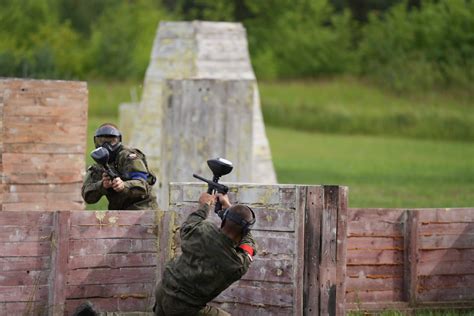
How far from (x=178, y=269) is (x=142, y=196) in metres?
2.66

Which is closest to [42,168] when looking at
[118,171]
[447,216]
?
[118,171]

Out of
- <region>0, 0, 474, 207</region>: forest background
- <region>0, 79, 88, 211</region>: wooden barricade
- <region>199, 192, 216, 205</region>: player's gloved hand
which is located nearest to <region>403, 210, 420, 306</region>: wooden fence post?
<region>199, 192, 216, 205</region>: player's gloved hand

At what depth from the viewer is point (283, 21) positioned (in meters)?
76.9

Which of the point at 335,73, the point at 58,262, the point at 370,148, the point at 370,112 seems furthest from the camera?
the point at 335,73

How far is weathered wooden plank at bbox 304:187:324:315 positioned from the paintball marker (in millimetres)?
2058

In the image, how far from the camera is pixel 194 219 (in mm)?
9828

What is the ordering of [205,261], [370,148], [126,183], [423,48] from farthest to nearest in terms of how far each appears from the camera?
[423,48] < [370,148] < [126,183] < [205,261]

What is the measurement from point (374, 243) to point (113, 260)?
2.86m

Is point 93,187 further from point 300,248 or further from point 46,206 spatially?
point 46,206

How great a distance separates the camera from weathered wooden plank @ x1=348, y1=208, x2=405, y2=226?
1213cm

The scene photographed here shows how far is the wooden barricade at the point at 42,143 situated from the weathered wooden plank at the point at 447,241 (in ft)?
16.7

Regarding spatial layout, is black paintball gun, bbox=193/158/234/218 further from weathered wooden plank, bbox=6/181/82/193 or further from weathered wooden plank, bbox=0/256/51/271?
weathered wooden plank, bbox=6/181/82/193

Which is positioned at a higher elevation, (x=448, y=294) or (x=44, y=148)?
(x=44, y=148)

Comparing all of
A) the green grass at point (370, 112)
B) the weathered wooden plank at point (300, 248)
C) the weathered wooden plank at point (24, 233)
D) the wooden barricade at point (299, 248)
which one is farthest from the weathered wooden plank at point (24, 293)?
the green grass at point (370, 112)
